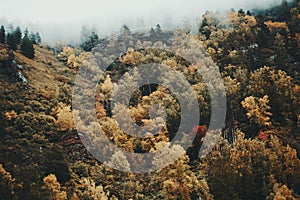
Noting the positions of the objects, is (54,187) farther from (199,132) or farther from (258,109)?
(258,109)

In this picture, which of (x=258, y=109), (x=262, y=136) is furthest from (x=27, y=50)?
(x=262, y=136)

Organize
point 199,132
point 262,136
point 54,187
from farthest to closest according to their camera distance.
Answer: point 199,132, point 262,136, point 54,187

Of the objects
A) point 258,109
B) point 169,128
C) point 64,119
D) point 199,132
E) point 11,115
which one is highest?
point 258,109

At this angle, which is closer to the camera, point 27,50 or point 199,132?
point 199,132

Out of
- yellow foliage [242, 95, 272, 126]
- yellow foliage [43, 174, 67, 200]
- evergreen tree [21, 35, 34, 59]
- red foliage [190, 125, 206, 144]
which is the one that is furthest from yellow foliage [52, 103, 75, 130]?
evergreen tree [21, 35, 34, 59]

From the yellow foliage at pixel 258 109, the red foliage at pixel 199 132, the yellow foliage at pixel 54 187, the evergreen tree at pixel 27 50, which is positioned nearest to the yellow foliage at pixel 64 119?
the yellow foliage at pixel 54 187

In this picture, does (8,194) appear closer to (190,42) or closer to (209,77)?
(209,77)

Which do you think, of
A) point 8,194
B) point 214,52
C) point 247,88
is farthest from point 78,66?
point 8,194

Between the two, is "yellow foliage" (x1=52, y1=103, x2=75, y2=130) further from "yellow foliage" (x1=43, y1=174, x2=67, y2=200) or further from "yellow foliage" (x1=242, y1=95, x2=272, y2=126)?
"yellow foliage" (x1=242, y1=95, x2=272, y2=126)

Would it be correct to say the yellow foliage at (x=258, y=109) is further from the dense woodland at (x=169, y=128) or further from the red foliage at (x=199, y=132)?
the red foliage at (x=199, y=132)

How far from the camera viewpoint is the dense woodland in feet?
149

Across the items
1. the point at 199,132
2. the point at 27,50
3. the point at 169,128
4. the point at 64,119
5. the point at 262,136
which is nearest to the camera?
the point at 262,136

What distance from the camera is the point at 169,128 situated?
64.3m

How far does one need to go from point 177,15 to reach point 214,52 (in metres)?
91.2
